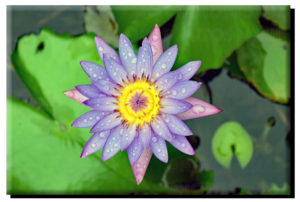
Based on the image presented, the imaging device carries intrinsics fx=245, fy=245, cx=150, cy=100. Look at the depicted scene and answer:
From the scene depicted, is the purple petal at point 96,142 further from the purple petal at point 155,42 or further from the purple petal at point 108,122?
the purple petal at point 155,42

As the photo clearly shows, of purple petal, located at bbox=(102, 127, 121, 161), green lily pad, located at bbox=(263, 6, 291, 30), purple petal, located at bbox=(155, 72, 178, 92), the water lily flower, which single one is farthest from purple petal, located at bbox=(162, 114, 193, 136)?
green lily pad, located at bbox=(263, 6, 291, 30)

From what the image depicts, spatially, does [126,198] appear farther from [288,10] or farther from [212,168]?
[288,10]

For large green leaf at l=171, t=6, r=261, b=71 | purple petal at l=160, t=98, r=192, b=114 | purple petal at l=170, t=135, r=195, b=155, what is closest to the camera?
purple petal at l=160, t=98, r=192, b=114

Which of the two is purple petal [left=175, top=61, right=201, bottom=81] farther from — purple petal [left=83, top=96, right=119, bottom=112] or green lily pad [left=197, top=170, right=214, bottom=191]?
green lily pad [left=197, top=170, right=214, bottom=191]

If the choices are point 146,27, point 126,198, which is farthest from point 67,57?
point 126,198

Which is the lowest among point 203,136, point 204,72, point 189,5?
point 203,136

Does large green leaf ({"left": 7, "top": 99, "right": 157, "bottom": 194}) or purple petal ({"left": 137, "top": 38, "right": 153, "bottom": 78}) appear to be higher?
purple petal ({"left": 137, "top": 38, "right": 153, "bottom": 78})

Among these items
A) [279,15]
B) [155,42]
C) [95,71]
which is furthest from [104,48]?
[279,15]

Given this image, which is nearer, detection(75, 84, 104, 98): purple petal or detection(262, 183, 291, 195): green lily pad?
detection(75, 84, 104, 98): purple petal
